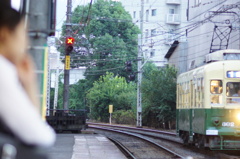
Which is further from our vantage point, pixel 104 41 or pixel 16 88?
pixel 104 41

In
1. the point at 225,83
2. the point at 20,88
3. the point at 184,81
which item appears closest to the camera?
the point at 20,88

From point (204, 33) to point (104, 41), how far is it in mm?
20210

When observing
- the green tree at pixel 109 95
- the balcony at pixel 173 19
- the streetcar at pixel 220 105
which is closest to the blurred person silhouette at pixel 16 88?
the streetcar at pixel 220 105

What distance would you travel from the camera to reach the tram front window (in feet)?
52.8

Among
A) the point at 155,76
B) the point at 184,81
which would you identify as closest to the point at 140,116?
the point at 155,76

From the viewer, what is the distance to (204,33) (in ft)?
135

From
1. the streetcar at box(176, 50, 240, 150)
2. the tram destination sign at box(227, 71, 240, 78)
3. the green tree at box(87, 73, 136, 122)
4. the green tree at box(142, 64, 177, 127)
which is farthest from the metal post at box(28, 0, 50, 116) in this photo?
the green tree at box(87, 73, 136, 122)

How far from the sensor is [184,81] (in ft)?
65.2

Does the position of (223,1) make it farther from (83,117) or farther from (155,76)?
(83,117)

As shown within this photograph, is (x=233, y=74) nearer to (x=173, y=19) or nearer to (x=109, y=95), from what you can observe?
(x=109, y=95)

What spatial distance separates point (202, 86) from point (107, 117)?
3715 cm

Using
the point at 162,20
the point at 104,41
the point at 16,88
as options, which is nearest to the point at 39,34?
the point at 16,88

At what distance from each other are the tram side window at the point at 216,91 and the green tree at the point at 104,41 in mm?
41563

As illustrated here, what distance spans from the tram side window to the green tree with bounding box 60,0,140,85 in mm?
41563
